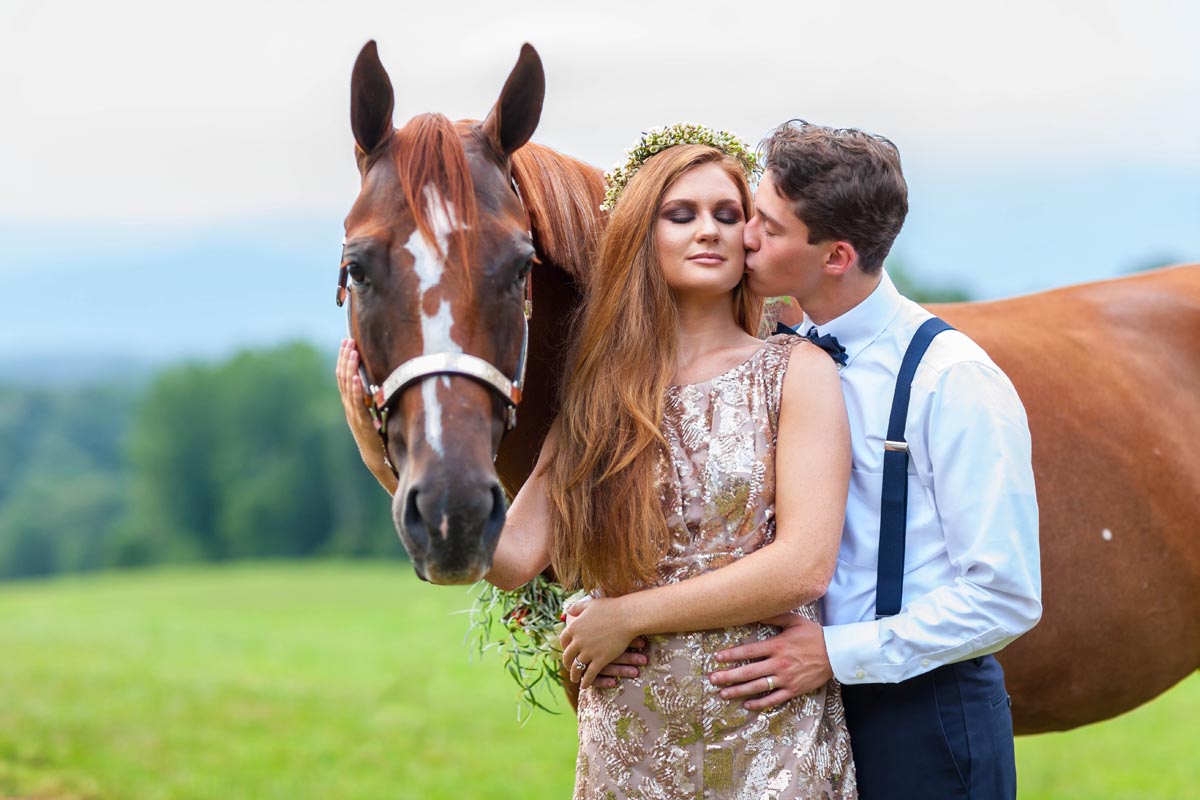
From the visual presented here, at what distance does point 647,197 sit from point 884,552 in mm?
924

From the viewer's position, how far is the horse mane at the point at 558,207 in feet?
8.93

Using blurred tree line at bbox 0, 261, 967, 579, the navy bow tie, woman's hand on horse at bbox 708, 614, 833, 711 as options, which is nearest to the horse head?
woman's hand on horse at bbox 708, 614, 833, 711

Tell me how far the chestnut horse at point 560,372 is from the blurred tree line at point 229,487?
4275cm

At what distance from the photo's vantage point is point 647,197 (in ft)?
8.09

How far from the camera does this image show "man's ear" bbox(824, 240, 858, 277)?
249 centimetres

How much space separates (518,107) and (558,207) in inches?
11.9

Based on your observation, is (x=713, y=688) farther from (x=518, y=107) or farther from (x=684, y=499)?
(x=518, y=107)

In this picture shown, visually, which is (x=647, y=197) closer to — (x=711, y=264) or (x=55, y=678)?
(x=711, y=264)

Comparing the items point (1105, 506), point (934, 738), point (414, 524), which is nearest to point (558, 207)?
point (414, 524)

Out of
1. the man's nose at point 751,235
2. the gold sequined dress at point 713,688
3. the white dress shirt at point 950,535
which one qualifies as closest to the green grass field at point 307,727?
the gold sequined dress at point 713,688

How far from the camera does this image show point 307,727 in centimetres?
862

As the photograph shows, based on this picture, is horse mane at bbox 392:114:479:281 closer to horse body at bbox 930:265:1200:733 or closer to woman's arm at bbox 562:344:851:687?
woman's arm at bbox 562:344:851:687

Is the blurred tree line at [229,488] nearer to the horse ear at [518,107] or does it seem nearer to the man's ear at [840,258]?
the horse ear at [518,107]

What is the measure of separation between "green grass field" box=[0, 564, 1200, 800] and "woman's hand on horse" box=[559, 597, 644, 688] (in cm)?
185
